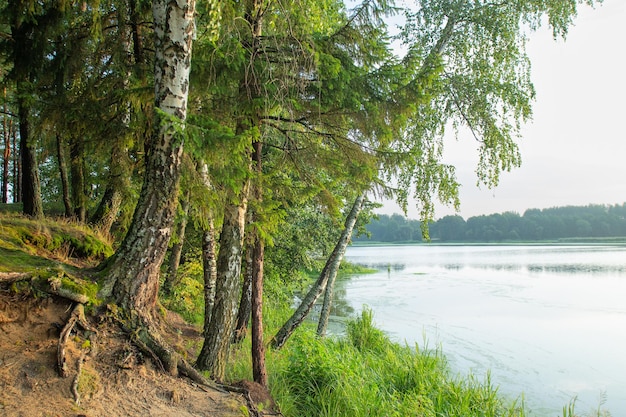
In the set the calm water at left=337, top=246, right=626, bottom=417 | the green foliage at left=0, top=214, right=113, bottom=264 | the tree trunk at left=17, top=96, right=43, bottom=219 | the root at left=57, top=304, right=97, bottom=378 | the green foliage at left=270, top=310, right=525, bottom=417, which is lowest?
the calm water at left=337, top=246, right=626, bottom=417

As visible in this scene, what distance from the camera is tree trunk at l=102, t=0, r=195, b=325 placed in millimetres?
3561

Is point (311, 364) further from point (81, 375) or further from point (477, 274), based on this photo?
point (477, 274)

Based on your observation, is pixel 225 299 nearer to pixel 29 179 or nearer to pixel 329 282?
Answer: pixel 329 282

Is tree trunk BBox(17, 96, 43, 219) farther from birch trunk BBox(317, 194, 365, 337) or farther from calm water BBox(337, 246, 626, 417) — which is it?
calm water BBox(337, 246, 626, 417)

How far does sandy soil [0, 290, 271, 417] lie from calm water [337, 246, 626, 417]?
5941mm

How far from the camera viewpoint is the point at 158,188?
3602 mm

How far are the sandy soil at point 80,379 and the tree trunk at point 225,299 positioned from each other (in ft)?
2.58

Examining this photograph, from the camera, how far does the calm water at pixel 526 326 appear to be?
26.3 ft

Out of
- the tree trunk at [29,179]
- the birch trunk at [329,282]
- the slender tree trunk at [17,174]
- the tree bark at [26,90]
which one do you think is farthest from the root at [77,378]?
the slender tree trunk at [17,174]

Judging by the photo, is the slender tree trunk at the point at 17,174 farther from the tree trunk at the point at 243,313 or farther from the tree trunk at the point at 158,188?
the tree trunk at the point at 158,188

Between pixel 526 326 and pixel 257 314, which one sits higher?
pixel 257 314

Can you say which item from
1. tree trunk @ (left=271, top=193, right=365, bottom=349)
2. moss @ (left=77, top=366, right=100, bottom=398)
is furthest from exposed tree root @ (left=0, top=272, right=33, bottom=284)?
tree trunk @ (left=271, top=193, right=365, bottom=349)

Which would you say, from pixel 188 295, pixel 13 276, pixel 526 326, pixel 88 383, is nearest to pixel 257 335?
pixel 88 383

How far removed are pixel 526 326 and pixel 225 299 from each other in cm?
1127
